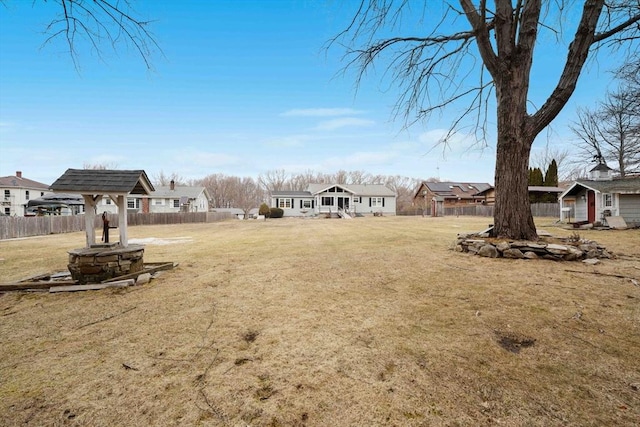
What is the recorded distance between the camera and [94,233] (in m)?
5.96

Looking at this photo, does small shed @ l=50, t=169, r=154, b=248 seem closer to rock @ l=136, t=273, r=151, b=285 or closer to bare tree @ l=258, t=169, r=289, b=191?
rock @ l=136, t=273, r=151, b=285

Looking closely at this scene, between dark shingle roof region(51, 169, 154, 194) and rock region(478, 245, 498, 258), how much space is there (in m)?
8.58

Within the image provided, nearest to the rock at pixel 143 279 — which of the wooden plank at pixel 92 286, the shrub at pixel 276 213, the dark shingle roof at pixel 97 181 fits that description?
the wooden plank at pixel 92 286

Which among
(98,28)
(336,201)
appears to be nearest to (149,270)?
(98,28)

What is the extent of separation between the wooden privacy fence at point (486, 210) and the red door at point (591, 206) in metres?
10.9

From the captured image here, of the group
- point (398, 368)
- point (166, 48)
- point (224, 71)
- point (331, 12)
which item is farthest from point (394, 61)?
point (224, 71)

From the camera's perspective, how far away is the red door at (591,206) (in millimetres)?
18672

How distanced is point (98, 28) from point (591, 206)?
25577 millimetres

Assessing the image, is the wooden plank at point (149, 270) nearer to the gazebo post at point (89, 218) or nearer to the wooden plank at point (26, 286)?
the wooden plank at point (26, 286)

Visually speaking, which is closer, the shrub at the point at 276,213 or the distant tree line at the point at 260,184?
the shrub at the point at 276,213

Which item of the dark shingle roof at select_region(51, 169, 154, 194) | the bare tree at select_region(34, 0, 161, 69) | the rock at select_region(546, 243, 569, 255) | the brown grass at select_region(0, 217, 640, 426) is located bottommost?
the brown grass at select_region(0, 217, 640, 426)

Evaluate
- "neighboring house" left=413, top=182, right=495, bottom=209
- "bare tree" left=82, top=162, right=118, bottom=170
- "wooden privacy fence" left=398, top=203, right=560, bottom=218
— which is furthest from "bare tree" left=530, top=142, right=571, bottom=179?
"bare tree" left=82, top=162, right=118, bottom=170

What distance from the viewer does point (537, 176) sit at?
124 feet

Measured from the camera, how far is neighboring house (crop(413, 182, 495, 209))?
4756 centimetres
